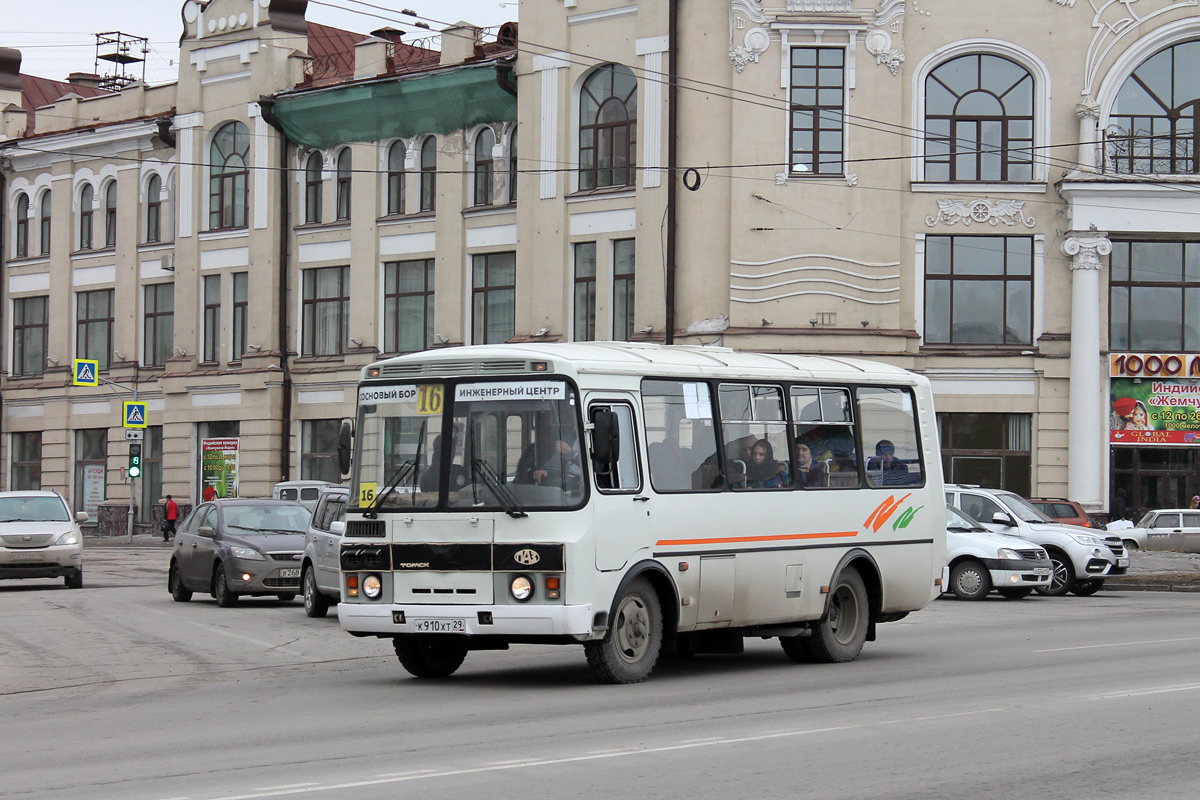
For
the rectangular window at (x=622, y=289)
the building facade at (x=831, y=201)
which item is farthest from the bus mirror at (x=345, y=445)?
the rectangular window at (x=622, y=289)

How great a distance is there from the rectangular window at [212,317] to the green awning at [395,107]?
511 cm

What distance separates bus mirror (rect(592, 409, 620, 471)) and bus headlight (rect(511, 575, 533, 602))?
1.06 meters

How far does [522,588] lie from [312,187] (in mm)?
36115

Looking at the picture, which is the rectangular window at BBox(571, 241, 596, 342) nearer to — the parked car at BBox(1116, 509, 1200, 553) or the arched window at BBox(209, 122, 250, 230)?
the arched window at BBox(209, 122, 250, 230)

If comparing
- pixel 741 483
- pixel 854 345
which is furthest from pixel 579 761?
pixel 854 345

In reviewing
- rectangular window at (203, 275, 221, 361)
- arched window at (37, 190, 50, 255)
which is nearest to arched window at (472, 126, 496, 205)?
rectangular window at (203, 275, 221, 361)

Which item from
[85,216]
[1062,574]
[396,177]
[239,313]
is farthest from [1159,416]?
[85,216]

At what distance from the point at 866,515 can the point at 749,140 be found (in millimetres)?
23617

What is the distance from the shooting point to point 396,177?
4578 cm

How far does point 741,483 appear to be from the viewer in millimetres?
14492

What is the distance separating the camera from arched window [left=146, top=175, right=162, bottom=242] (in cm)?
5084

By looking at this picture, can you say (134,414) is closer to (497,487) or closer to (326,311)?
(326,311)

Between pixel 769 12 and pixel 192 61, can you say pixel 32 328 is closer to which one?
pixel 192 61

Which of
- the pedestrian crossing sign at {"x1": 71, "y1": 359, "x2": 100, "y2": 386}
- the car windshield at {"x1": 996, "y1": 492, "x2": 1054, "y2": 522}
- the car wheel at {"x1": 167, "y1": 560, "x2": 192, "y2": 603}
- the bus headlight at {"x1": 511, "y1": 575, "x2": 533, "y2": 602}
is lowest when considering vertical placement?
the car wheel at {"x1": 167, "y1": 560, "x2": 192, "y2": 603}
